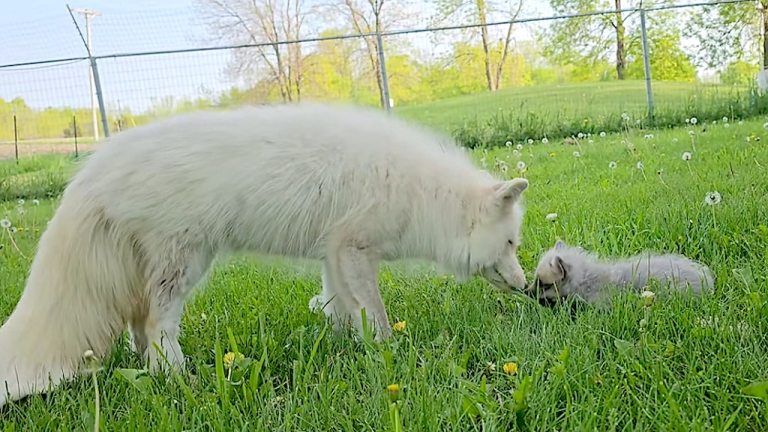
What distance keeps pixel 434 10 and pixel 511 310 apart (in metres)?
16.6

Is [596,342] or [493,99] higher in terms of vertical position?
[493,99]

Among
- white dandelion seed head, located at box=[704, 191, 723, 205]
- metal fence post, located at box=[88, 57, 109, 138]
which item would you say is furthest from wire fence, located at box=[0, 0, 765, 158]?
white dandelion seed head, located at box=[704, 191, 723, 205]

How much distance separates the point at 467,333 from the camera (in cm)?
258

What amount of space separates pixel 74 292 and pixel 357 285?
1.10 m

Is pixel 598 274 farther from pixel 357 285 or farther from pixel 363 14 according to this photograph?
pixel 363 14

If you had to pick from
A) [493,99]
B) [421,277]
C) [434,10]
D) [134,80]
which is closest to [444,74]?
[493,99]

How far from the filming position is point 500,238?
3041mm

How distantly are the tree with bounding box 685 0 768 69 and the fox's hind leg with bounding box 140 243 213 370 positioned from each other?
1664cm

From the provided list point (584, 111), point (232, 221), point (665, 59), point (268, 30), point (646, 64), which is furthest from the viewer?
point (665, 59)

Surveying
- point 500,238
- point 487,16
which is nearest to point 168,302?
point 500,238

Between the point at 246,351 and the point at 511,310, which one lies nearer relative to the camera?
the point at 246,351

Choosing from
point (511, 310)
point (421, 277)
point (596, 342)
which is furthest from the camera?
point (421, 277)

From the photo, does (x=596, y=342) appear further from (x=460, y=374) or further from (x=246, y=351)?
(x=246, y=351)

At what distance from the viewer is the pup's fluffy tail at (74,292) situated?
2.42 meters
